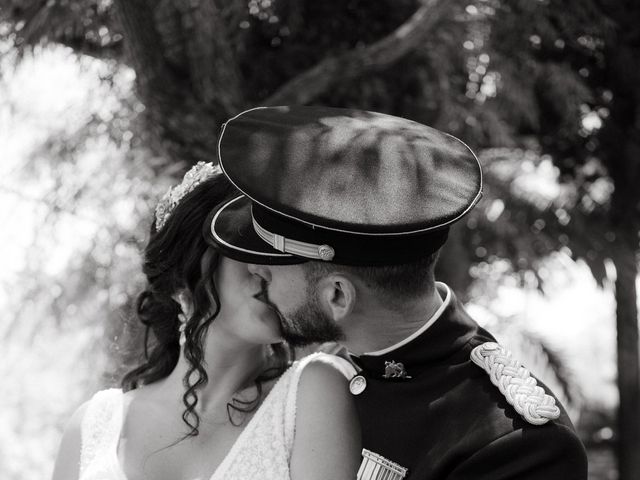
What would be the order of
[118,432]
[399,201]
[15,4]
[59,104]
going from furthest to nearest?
[59,104], [15,4], [118,432], [399,201]

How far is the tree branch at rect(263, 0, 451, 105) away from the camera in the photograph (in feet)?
11.9

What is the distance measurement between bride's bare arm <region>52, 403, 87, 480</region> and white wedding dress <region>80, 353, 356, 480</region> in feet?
0.15

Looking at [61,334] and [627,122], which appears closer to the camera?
[61,334]

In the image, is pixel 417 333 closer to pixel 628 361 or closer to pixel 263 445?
pixel 263 445

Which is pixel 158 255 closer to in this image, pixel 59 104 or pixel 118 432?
pixel 118 432

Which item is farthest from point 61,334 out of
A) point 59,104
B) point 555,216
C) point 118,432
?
point 555,216

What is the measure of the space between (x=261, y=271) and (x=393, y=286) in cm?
37

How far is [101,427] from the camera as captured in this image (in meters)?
2.35

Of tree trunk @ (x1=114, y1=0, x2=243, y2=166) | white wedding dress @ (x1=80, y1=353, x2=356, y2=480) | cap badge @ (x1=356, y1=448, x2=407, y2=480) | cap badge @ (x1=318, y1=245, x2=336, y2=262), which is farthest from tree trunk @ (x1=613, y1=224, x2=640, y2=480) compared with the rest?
cap badge @ (x1=318, y1=245, x2=336, y2=262)

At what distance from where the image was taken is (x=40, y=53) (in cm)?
416

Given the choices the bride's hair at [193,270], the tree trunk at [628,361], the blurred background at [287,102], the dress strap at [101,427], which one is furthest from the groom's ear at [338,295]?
the tree trunk at [628,361]

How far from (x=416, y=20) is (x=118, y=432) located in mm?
2120

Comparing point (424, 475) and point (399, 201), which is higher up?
point (399, 201)

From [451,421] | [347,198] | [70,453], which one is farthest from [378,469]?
[70,453]
